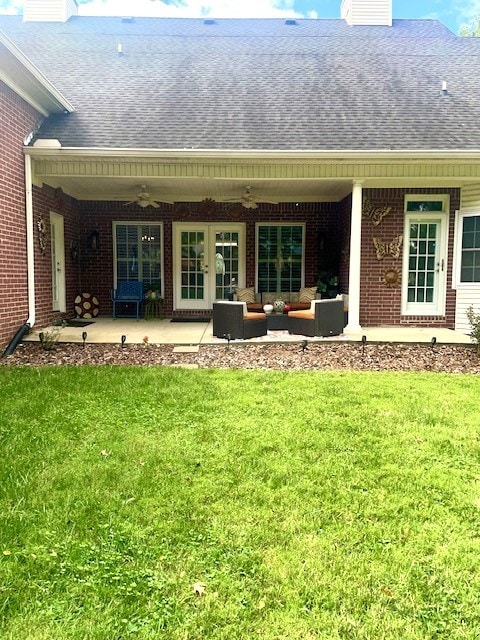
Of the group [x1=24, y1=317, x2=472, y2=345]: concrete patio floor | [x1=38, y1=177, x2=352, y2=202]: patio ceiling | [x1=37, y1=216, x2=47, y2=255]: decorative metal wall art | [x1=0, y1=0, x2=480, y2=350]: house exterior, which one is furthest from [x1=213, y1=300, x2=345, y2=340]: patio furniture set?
[x1=37, y1=216, x2=47, y2=255]: decorative metal wall art

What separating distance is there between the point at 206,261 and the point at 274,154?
3954 mm

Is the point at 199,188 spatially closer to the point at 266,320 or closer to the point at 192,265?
the point at 192,265

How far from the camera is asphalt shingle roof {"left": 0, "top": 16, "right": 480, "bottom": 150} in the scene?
8.09 meters

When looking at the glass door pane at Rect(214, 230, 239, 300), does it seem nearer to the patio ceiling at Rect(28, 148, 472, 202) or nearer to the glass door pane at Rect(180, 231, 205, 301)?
the glass door pane at Rect(180, 231, 205, 301)

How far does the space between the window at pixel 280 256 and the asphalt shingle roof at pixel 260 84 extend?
2750mm

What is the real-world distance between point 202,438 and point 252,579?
5.14ft

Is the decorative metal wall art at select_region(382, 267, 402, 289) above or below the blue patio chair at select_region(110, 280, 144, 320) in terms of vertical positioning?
above

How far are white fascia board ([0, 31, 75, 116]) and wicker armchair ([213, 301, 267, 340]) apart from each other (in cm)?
421

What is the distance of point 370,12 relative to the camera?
14250mm

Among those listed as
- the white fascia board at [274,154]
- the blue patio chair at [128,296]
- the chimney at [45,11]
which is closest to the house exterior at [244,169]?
the white fascia board at [274,154]

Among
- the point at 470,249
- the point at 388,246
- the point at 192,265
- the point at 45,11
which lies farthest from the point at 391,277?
the point at 45,11

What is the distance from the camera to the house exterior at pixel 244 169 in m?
7.70

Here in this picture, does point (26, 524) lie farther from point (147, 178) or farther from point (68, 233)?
point (68, 233)

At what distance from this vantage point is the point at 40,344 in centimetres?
713
